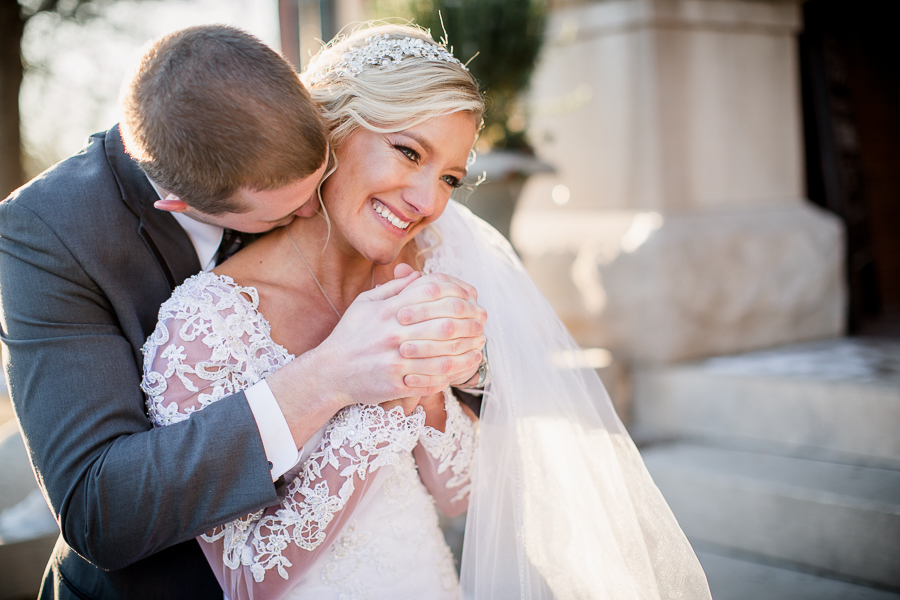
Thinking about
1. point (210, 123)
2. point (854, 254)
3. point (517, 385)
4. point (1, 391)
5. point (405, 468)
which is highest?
point (210, 123)

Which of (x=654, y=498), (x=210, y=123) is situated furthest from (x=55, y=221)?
(x=654, y=498)

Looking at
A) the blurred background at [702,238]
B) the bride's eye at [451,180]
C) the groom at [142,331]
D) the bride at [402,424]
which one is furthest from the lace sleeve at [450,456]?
the blurred background at [702,238]

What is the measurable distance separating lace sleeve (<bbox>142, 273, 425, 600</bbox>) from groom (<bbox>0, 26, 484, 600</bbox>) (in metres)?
0.07

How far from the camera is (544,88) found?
4.52m

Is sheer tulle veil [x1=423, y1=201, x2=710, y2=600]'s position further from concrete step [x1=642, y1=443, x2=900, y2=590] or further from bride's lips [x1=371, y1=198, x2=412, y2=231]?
concrete step [x1=642, y1=443, x2=900, y2=590]

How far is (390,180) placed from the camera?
1544 mm

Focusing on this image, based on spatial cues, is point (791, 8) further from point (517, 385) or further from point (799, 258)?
point (517, 385)

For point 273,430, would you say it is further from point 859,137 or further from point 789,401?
point 859,137

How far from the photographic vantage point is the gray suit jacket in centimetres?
121

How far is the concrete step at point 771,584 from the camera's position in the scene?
2.50 metres

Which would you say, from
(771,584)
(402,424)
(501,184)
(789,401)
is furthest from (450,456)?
(501,184)

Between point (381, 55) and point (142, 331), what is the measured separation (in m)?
0.81

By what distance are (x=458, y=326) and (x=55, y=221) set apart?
2.66 feet

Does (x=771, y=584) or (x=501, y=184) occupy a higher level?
(x=501, y=184)
